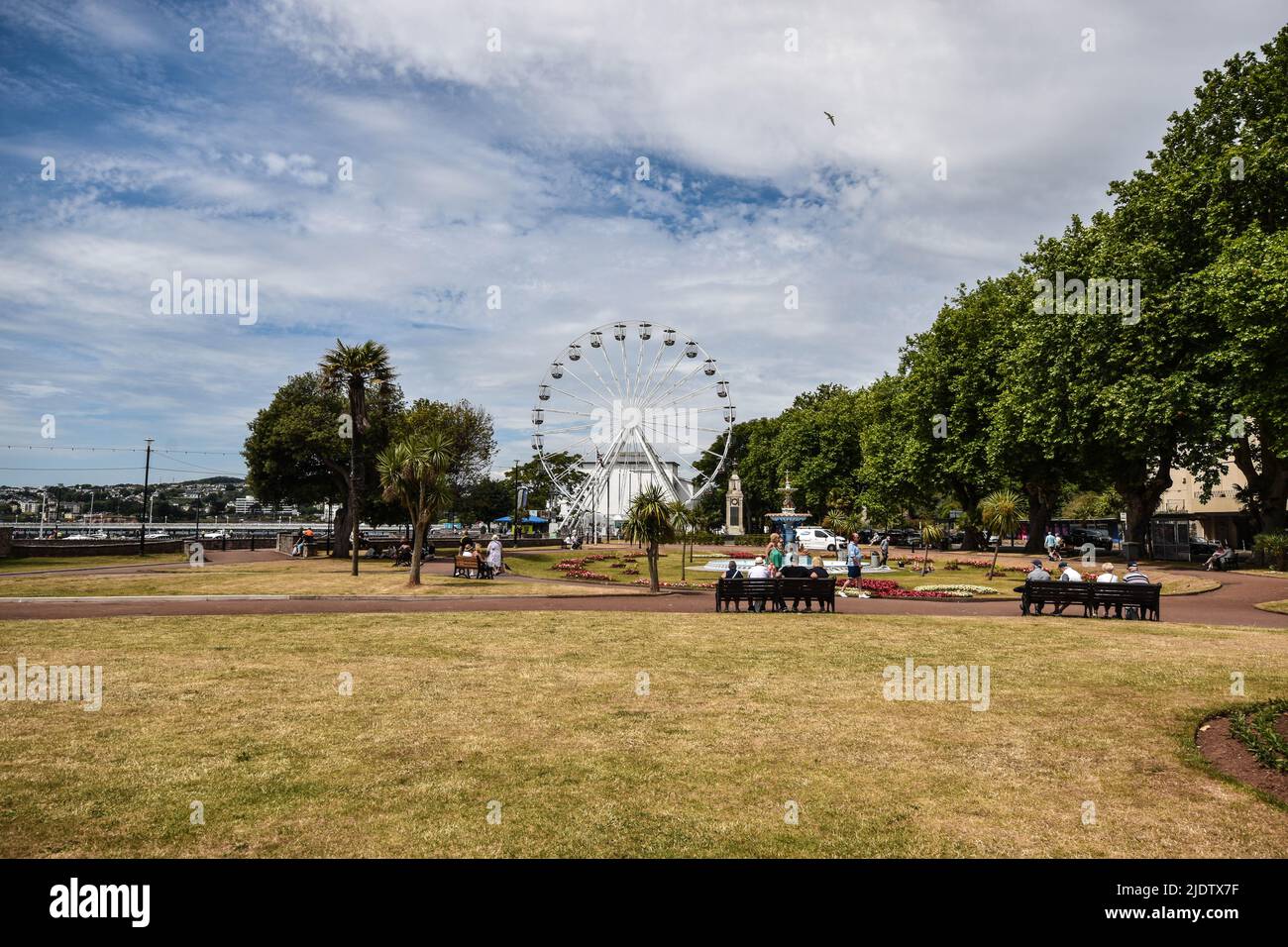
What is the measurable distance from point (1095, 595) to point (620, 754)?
15.6m

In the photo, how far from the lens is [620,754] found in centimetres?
804


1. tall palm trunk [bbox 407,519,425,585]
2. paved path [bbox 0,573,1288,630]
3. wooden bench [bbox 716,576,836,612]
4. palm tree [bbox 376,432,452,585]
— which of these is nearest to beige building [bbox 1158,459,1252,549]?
paved path [bbox 0,573,1288,630]

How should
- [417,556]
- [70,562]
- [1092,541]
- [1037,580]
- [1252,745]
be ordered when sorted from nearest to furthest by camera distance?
[1252,745] → [1037,580] → [417,556] → [70,562] → [1092,541]

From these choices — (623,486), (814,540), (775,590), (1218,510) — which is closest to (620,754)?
(775,590)

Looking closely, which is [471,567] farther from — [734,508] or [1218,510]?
[734,508]

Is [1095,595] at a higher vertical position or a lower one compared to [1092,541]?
higher

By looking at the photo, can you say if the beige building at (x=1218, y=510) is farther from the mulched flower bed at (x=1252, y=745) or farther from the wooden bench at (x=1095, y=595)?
the mulched flower bed at (x=1252, y=745)

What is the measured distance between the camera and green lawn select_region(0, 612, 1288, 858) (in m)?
6.07

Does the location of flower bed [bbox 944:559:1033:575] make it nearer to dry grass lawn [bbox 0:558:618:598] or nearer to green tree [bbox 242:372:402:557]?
dry grass lawn [bbox 0:558:618:598]

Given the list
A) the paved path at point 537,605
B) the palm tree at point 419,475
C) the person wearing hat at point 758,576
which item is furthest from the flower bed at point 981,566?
the palm tree at point 419,475

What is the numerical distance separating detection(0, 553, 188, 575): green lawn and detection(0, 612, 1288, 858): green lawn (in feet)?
85.6

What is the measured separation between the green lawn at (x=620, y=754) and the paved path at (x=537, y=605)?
5911 mm

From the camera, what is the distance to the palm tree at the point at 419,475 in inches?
1090
